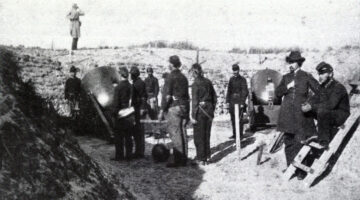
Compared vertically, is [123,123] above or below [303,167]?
above

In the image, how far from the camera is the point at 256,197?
6.16 metres

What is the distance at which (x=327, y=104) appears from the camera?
6418mm

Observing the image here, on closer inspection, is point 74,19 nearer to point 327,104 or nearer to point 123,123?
point 123,123

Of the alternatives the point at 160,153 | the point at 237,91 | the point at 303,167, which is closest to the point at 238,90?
the point at 237,91

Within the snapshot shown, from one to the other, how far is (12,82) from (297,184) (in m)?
4.62

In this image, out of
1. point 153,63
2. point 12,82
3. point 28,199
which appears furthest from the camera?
point 153,63

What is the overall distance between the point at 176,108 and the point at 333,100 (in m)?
2.83

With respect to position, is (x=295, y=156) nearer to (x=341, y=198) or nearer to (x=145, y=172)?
(x=341, y=198)

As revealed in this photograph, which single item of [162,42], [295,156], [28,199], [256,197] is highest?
[162,42]

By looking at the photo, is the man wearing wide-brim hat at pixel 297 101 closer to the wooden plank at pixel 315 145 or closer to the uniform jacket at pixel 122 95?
the wooden plank at pixel 315 145

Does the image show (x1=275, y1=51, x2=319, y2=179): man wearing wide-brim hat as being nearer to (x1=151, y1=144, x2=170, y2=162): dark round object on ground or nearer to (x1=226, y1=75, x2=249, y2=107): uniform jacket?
(x1=151, y1=144, x2=170, y2=162): dark round object on ground

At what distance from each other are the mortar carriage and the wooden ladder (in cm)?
478

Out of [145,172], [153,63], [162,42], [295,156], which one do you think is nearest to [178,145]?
[145,172]

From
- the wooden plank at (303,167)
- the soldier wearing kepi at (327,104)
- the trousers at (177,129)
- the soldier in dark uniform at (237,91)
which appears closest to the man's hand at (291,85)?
the soldier wearing kepi at (327,104)
